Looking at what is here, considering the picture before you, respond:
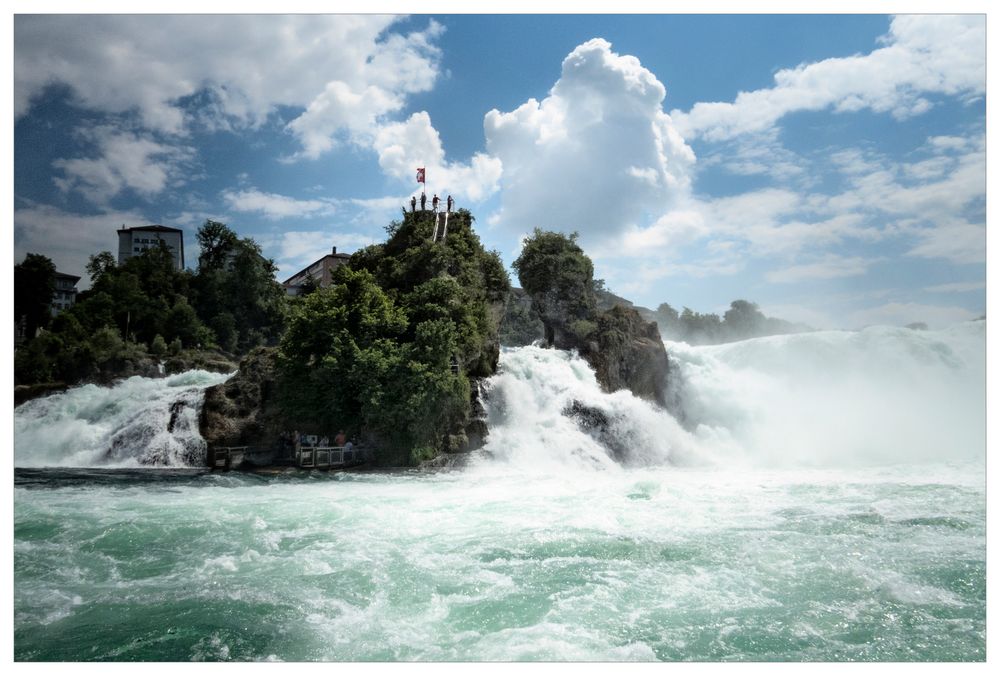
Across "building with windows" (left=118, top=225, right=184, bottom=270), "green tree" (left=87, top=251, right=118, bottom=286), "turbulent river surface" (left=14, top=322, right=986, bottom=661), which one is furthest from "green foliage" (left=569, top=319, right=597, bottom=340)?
"green tree" (left=87, top=251, right=118, bottom=286)

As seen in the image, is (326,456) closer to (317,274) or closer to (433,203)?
(433,203)

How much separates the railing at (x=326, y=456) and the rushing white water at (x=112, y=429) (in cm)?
209

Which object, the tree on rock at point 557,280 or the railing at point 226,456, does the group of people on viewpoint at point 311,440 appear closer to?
the railing at point 226,456

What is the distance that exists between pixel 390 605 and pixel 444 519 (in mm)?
2756

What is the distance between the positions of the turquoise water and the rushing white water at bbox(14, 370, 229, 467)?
113 inches

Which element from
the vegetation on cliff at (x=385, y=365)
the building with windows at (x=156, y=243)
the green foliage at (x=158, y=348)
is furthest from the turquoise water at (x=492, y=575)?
the building with windows at (x=156, y=243)

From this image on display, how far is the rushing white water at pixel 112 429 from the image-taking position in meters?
11.6

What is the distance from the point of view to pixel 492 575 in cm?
515

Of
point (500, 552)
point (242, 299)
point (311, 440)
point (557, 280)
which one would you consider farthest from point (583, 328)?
point (242, 299)

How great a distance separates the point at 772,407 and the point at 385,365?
1064cm

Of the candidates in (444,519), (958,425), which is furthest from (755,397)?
(444,519)

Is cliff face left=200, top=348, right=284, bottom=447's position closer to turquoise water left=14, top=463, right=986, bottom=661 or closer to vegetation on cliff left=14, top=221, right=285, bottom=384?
turquoise water left=14, top=463, right=986, bottom=661

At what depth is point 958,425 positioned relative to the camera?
15266mm

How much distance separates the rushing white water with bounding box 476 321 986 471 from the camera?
13.7 meters
